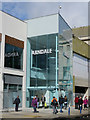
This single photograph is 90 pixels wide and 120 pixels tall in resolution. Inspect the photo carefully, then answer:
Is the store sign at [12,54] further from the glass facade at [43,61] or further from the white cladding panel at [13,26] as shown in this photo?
the glass facade at [43,61]

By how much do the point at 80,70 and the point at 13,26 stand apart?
678 inches

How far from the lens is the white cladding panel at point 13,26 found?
24.3 metres

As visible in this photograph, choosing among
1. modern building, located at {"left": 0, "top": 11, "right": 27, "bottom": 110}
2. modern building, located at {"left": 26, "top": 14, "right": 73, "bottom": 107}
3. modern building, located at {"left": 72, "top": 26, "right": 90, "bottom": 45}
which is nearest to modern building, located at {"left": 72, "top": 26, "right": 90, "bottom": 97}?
modern building, located at {"left": 26, "top": 14, "right": 73, "bottom": 107}

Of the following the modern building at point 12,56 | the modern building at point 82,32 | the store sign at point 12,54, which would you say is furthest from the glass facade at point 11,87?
the modern building at point 82,32

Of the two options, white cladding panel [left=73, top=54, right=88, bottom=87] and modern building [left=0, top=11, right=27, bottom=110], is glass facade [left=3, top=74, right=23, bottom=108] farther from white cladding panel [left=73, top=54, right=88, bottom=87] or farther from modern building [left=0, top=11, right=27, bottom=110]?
white cladding panel [left=73, top=54, right=88, bottom=87]

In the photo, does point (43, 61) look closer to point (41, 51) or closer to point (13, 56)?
point (41, 51)

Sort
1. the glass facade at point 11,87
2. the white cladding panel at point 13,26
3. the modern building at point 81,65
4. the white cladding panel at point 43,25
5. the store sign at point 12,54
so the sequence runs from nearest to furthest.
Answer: the glass facade at point 11,87 → the white cladding panel at point 13,26 → the store sign at point 12,54 → the white cladding panel at point 43,25 → the modern building at point 81,65

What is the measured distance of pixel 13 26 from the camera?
25641mm

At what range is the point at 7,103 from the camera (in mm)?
20984

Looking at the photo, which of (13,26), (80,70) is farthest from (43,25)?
(80,70)

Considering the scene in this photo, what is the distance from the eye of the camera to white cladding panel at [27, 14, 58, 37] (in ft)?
86.3

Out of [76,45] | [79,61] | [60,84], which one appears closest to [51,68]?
[60,84]

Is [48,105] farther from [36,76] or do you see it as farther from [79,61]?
[79,61]

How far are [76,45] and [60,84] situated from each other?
1060cm
